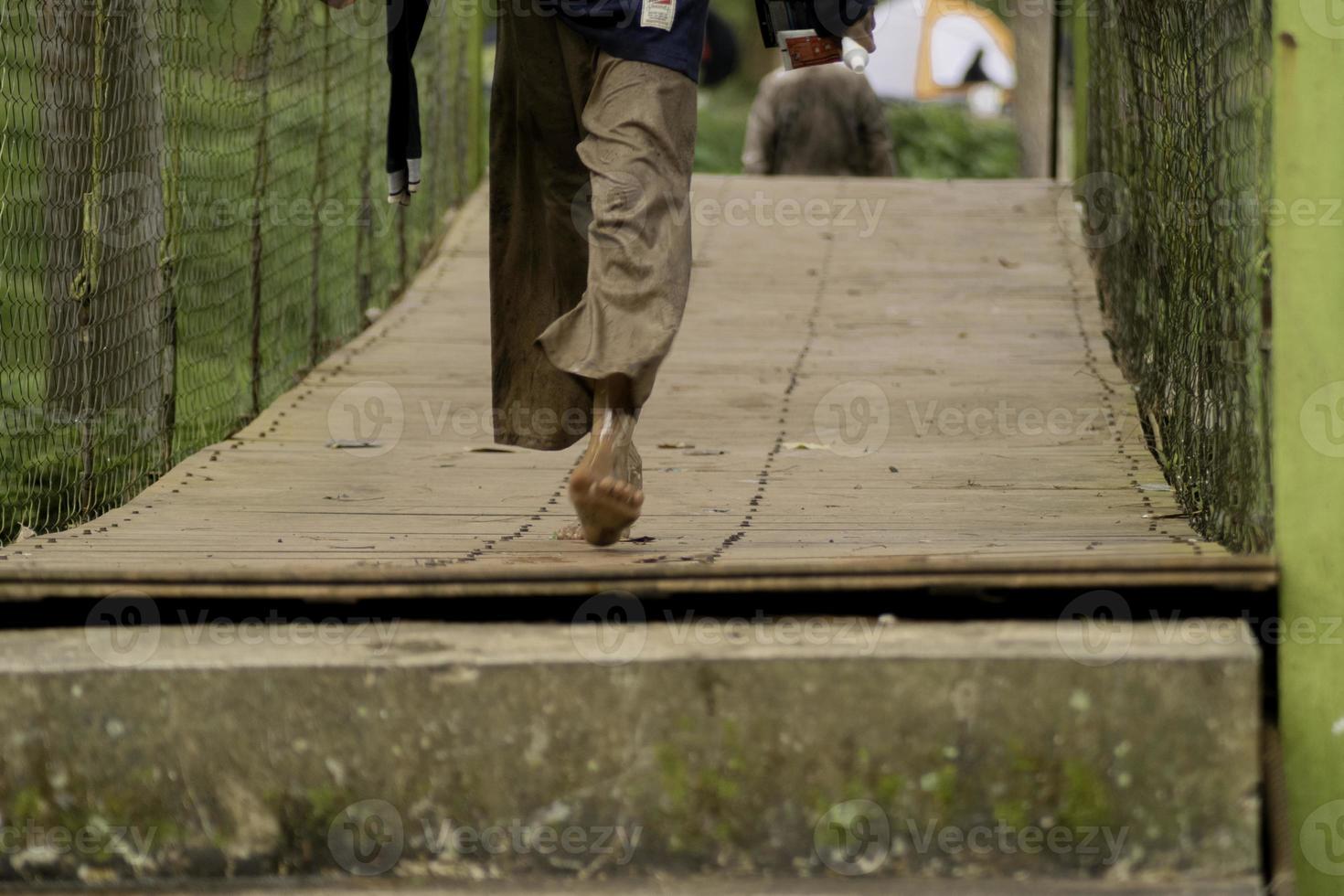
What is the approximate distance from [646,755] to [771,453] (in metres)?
2.16

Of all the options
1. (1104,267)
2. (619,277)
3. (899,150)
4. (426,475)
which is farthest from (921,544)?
(899,150)

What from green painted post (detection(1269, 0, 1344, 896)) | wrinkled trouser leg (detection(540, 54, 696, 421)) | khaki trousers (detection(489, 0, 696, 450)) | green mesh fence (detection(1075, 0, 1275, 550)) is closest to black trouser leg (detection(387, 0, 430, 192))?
khaki trousers (detection(489, 0, 696, 450))

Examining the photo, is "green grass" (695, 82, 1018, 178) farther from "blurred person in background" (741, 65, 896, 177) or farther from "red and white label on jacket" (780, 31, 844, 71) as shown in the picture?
"red and white label on jacket" (780, 31, 844, 71)

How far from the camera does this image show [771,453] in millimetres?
4445

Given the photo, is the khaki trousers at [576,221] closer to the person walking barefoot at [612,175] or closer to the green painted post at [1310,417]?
the person walking barefoot at [612,175]

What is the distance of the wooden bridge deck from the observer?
2.41 m

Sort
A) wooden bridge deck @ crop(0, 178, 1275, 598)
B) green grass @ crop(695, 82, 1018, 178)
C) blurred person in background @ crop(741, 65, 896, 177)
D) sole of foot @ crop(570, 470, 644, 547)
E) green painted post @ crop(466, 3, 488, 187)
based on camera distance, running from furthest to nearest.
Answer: green grass @ crop(695, 82, 1018, 178) < blurred person in background @ crop(741, 65, 896, 177) < green painted post @ crop(466, 3, 488, 187) < sole of foot @ crop(570, 470, 644, 547) < wooden bridge deck @ crop(0, 178, 1275, 598)

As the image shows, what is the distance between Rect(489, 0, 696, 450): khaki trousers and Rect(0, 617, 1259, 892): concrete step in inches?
31.8

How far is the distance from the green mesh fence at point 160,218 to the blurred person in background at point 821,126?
2.42 m

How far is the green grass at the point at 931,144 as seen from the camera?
18.5 m

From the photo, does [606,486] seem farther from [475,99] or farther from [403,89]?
[475,99]

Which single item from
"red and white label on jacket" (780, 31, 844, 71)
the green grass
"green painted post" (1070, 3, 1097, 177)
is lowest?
"red and white label on jacket" (780, 31, 844, 71)

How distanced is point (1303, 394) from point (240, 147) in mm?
4894

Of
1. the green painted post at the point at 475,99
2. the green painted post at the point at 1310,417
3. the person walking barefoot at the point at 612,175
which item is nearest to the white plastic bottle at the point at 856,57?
the person walking barefoot at the point at 612,175
